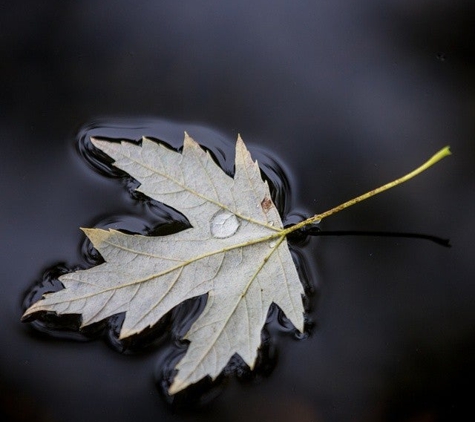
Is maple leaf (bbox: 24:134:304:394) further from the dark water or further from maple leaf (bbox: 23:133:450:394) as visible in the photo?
the dark water

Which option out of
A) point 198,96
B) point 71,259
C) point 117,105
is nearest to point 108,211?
point 71,259

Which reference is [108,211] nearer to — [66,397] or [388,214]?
[66,397]

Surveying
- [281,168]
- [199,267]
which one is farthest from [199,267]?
[281,168]

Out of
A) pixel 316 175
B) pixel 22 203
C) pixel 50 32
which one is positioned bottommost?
pixel 316 175

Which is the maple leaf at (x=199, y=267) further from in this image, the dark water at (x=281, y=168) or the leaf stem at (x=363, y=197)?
the dark water at (x=281, y=168)

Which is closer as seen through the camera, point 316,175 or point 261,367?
point 261,367

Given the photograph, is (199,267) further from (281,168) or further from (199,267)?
(281,168)

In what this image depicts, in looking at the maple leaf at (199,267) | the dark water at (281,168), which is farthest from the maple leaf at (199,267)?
the dark water at (281,168)
